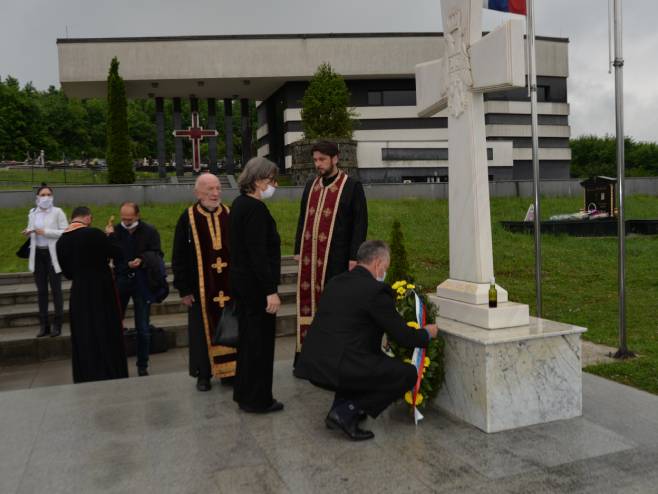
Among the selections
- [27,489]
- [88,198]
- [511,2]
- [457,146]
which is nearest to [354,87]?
[88,198]

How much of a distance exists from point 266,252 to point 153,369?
11.6ft

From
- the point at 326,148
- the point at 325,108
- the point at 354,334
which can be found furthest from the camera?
the point at 325,108

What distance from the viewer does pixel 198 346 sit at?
219 inches

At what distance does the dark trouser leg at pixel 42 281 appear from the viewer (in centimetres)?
821

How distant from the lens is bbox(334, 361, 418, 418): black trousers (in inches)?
159

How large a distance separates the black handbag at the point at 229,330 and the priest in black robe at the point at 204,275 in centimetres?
64

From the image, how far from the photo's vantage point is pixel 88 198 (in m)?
22.6

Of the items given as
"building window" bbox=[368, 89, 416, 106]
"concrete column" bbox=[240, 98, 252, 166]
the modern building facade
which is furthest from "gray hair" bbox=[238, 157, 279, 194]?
"concrete column" bbox=[240, 98, 252, 166]

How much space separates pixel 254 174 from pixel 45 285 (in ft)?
16.5

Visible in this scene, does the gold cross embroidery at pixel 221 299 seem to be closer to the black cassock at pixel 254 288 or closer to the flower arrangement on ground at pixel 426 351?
the black cassock at pixel 254 288

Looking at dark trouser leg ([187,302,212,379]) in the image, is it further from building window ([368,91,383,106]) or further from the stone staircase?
building window ([368,91,383,106])

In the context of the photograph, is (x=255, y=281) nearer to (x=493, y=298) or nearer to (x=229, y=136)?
(x=493, y=298)

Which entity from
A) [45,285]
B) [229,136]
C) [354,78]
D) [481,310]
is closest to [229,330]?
[481,310]

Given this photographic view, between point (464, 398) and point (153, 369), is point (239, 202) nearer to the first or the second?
point (464, 398)
